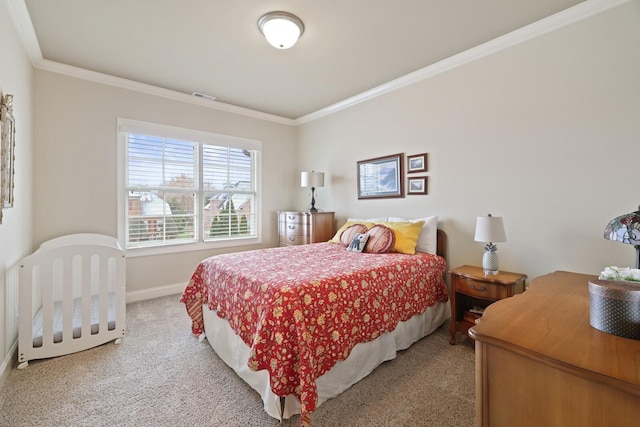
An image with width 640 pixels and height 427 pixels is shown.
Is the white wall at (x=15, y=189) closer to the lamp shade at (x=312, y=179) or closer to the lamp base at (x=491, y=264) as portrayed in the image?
the lamp shade at (x=312, y=179)

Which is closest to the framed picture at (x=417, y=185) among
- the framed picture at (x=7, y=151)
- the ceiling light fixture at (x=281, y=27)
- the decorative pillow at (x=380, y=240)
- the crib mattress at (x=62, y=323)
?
the decorative pillow at (x=380, y=240)

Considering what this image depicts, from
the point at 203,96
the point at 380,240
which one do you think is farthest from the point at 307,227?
the point at 203,96

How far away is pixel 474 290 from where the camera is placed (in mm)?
2271

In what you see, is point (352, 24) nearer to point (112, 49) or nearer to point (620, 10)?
Answer: point (620, 10)

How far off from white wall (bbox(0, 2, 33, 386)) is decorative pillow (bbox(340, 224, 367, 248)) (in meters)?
2.71

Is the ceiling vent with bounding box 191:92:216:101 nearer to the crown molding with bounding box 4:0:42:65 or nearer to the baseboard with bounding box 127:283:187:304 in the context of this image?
the crown molding with bounding box 4:0:42:65

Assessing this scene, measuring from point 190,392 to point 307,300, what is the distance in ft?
3.33

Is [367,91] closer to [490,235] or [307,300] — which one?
[490,235]

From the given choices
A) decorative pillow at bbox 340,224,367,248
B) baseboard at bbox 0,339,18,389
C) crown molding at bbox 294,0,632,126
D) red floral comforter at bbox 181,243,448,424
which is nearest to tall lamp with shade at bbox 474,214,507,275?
red floral comforter at bbox 181,243,448,424

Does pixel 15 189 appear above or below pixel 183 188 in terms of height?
below

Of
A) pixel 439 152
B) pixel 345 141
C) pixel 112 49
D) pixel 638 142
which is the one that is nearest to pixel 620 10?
pixel 638 142

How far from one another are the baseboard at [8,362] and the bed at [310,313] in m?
1.15

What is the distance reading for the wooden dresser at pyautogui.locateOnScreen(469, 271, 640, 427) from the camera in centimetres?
72

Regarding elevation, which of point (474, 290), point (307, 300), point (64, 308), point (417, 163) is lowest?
point (64, 308)
